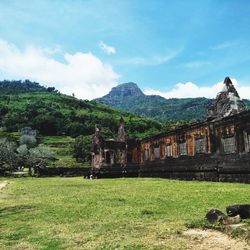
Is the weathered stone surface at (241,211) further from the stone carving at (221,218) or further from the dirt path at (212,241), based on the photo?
the dirt path at (212,241)

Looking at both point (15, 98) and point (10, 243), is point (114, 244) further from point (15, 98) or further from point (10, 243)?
point (15, 98)

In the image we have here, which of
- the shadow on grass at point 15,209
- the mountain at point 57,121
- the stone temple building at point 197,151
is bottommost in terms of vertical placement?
the shadow on grass at point 15,209

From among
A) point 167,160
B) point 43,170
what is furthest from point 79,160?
point 167,160

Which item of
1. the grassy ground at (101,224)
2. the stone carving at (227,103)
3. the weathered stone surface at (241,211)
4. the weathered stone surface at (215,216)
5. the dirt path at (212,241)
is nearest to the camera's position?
the dirt path at (212,241)

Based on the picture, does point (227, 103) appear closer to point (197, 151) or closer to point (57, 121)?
point (197, 151)

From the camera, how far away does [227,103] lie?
33688 millimetres

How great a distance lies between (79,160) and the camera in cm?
8919

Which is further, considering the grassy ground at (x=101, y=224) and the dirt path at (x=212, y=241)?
the grassy ground at (x=101, y=224)

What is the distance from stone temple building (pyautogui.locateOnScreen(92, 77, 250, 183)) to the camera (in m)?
27.4

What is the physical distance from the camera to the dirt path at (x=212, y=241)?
→ 7.14 meters

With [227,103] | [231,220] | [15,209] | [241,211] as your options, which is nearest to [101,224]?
[231,220]

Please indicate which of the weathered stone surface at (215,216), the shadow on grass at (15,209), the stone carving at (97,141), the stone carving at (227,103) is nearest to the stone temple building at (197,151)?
the stone carving at (227,103)

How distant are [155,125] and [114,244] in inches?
5236

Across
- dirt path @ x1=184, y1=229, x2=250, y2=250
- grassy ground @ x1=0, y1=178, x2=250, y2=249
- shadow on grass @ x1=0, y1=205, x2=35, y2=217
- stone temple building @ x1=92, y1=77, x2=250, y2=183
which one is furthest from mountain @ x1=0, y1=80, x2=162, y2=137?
dirt path @ x1=184, y1=229, x2=250, y2=250
